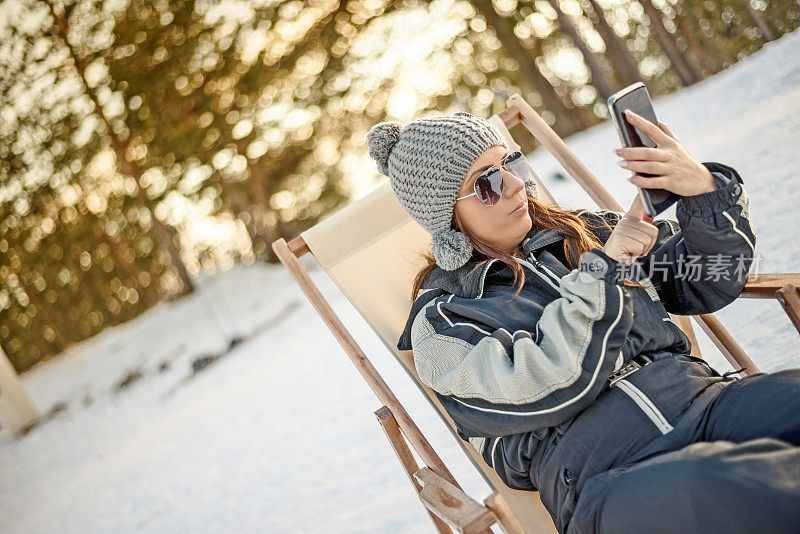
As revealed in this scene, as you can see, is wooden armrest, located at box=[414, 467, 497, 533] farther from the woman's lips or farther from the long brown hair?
the woman's lips

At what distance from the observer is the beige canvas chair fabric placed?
2.44m

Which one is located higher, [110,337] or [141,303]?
[141,303]

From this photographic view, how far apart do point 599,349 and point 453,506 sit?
54 cm

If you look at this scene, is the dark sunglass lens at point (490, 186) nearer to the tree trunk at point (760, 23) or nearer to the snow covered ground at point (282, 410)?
the snow covered ground at point (282, 410)

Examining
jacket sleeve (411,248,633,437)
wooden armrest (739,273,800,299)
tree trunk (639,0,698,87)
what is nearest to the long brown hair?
jacket sleeve (411,248,633,437)

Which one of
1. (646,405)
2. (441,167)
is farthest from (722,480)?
(441,167)

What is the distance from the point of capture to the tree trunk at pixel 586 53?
33.4 ft

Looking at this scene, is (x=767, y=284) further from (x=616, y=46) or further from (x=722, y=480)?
(x=616, y=46)

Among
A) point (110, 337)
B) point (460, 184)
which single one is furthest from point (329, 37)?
point (460, 184)

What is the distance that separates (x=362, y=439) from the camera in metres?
4.29

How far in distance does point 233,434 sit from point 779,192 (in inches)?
182

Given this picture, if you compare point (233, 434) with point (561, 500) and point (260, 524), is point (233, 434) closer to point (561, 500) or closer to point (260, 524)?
point (260, 524)

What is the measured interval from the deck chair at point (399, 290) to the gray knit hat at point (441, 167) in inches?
20.1

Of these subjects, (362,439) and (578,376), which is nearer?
(578,376)
